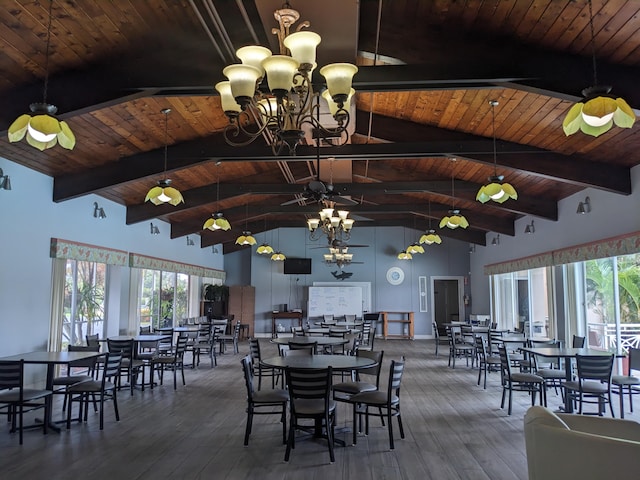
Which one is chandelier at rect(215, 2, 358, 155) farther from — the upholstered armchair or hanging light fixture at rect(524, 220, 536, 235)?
hanging light fixture at rect(524, 220, 536, 235)

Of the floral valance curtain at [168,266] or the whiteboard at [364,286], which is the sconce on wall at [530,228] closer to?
the whiteboard at [364,286]

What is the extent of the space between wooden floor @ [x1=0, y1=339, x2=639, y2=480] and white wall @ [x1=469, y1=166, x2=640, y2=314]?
2755 mm

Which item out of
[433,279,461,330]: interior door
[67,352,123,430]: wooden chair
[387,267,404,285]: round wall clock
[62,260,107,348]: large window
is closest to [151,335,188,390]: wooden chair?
[67,352,123,430]: wooden chair

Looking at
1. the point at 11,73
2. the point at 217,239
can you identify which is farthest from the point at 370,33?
the point at 217,239

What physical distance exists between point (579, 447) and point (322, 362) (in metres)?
2.82

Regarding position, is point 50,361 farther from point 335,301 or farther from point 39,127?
point 335,301

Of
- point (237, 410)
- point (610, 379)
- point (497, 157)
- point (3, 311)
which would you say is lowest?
point (237, 410)

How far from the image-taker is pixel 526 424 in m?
2.74

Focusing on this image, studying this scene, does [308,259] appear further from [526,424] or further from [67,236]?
[526,424]

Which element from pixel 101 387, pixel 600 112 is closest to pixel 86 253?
pixel 101 387

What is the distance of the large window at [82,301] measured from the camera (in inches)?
324

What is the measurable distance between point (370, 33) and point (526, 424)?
3.56 m

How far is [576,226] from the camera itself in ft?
27.3

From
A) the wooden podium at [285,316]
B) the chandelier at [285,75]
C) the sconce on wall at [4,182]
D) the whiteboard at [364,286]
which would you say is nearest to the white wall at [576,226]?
the whiteboard at [364,286]
